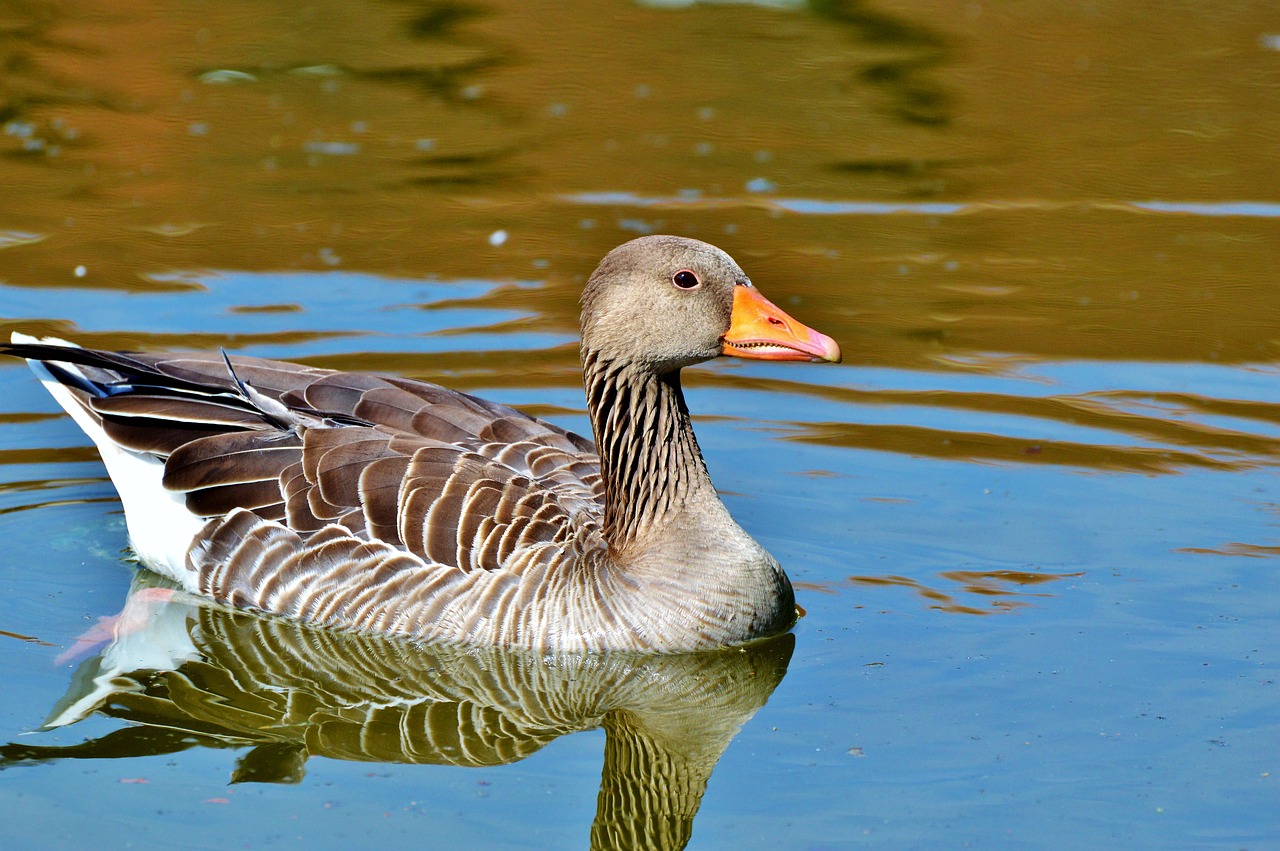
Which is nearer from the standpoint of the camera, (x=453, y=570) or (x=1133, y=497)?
(x=453, y=570)

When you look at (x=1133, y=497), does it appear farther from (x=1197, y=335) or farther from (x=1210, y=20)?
Answer: (x=1210, y=20)

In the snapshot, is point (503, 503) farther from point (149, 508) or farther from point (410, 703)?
point (149, 508)

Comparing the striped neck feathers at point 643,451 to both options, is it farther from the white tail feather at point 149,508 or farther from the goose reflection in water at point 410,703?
the white tail feather at point 149,508

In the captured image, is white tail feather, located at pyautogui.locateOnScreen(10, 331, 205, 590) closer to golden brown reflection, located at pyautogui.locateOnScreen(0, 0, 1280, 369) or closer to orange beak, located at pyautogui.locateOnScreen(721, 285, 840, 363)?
golden brown reflection, located at pyautogui.locateOnScreen(0, 0, 1280, 369)

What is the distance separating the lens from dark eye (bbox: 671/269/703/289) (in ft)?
26.5

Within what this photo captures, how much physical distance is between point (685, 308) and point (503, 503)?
4.48 feet

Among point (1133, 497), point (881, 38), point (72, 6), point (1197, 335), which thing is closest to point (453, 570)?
point (1133, 497)

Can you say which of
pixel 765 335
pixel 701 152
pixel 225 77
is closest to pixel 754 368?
pixel 765 335

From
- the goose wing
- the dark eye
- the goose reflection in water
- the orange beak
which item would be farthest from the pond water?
the dark eye

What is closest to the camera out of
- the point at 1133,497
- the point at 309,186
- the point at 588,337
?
the point at 588,337

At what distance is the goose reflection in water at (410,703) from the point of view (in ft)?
24.0

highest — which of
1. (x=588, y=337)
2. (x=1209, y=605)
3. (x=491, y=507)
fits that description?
(x=588, y=337)

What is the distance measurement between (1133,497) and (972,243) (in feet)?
16.4

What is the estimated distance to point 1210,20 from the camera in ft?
66.6
